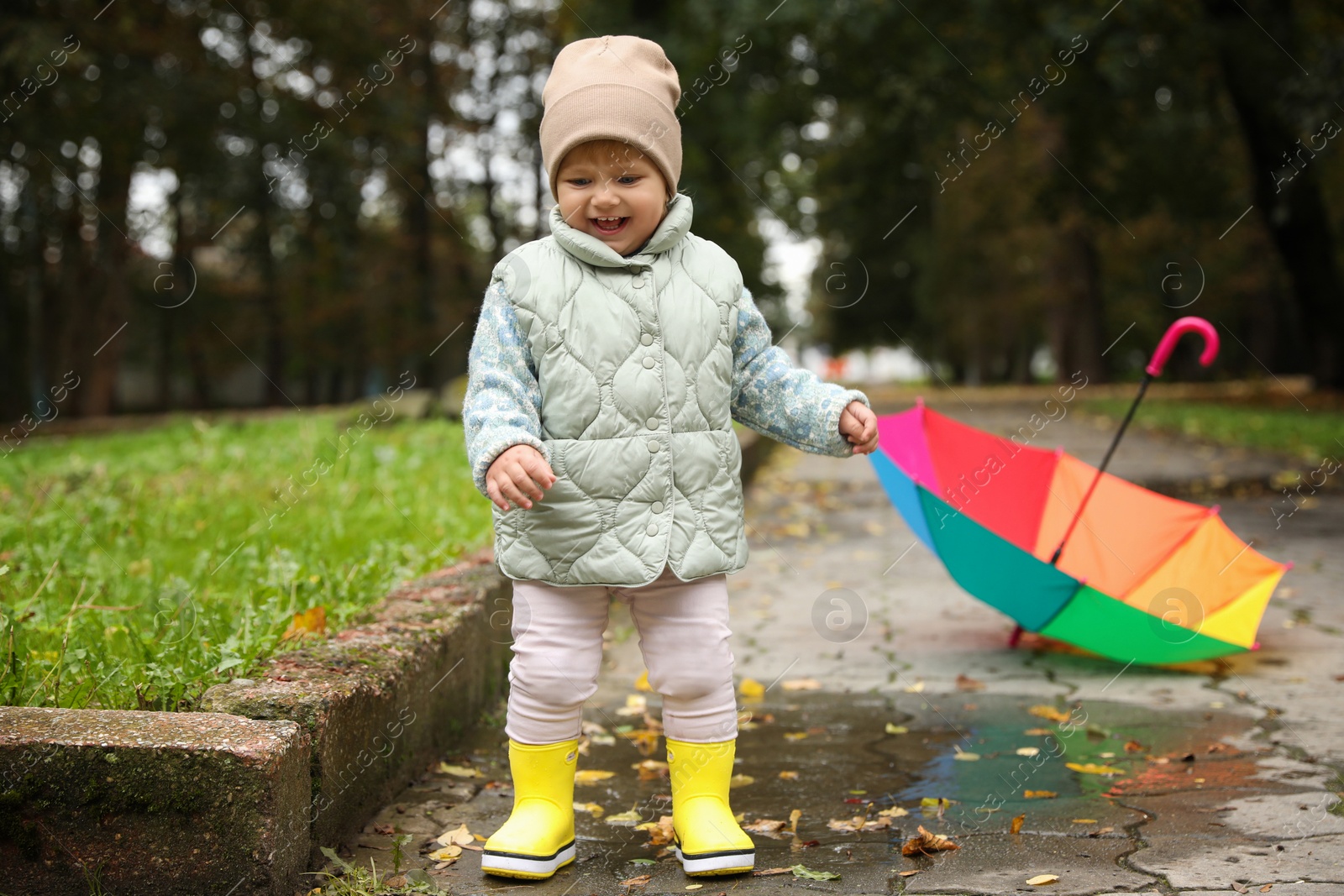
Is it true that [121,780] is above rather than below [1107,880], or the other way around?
above

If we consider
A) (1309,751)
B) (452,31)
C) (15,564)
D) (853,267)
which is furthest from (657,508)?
(853,267)

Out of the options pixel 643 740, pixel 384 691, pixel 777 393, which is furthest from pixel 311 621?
pixel 777 393

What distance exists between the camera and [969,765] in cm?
334

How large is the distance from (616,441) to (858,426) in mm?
549

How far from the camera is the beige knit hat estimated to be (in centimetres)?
264

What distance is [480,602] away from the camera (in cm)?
387

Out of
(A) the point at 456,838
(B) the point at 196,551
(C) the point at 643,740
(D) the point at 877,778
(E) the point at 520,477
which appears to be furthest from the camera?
(B) the point at 196,551

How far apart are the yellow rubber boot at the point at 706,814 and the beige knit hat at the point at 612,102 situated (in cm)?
126

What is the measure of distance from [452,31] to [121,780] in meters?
27.9

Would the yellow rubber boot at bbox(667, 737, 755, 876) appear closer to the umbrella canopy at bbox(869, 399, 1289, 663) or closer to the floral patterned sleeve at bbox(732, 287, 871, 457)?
the floral patterned sleeve at bbox(732, 287, 871, 457)

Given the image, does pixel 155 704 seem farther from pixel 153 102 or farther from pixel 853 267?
pixel 853 267

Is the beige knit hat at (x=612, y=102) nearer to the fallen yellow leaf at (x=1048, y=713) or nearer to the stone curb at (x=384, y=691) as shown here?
the stone curb at (x=384, y=691)

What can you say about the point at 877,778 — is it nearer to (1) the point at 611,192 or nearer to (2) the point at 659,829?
(2) the point at 659,829

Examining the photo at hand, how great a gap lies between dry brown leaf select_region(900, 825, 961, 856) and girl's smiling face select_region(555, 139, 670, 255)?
1.44m
